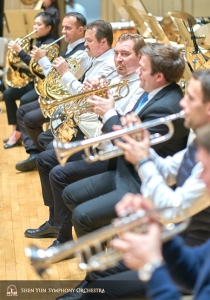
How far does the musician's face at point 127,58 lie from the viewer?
3215mm

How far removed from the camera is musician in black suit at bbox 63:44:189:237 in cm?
256

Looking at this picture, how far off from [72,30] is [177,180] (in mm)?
2512

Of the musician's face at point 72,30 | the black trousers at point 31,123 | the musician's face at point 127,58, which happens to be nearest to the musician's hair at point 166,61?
the musician's face at point 127,58

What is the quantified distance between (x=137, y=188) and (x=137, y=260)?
109 cm

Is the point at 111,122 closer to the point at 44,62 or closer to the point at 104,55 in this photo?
the point at 104,55

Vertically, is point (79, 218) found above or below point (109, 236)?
below

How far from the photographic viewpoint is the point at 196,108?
2.06m

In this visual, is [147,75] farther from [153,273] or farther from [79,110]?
[153,273]

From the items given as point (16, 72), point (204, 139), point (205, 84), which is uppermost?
point (204, 139)

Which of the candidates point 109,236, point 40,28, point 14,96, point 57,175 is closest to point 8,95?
point 14,96

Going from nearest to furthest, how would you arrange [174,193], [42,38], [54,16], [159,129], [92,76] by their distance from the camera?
[174,193] < [159,129] < [92,76] < [42,38] < [54,16]

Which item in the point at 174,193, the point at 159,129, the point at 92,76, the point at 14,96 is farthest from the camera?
the point at 14,96

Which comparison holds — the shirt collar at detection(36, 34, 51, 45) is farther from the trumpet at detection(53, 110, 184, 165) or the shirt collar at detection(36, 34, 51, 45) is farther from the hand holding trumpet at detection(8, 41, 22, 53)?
the trumpet at detection(53, 110, 184, 165)

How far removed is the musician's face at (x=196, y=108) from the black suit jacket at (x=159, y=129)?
43 cm
